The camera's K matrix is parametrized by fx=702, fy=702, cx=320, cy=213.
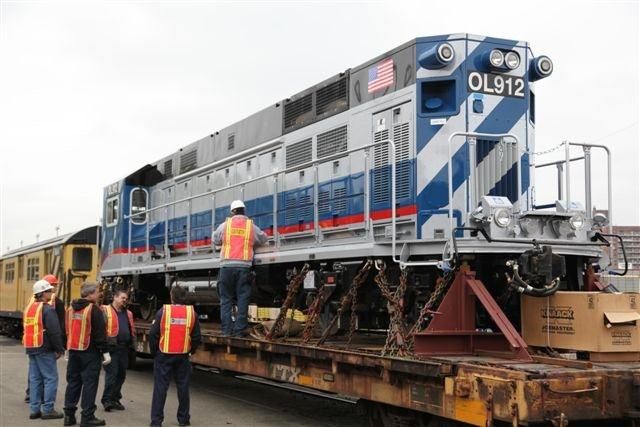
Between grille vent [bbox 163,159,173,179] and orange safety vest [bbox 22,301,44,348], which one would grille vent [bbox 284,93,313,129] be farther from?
grille vent [bbox 163,159,173,179]

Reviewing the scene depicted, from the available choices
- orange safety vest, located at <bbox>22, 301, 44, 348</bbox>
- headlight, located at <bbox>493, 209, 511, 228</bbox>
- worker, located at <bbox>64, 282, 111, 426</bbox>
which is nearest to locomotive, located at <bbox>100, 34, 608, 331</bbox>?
headlight, located at <bbox>493, 209, 511, 228</bbox>

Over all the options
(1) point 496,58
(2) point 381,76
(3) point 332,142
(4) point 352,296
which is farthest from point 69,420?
(1) point 496,58

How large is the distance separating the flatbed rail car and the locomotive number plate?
10.1ft

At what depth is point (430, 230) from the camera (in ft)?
25.5

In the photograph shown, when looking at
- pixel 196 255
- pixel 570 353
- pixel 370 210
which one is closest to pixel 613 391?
pixel 570 353

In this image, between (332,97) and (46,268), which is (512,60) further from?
(46,268)

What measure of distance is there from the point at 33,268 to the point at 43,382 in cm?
1837

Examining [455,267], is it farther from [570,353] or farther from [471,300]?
[570,353]

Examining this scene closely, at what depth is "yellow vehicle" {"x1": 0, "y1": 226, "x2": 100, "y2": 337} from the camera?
23828 mm

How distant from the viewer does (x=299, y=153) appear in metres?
10.6

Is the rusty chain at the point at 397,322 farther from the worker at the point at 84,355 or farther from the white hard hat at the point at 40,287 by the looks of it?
the white hard hat at the point at 40,287

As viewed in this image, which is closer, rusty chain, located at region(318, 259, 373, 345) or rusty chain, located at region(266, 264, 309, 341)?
rusty chain, located at region(318, 259, 373, 345)

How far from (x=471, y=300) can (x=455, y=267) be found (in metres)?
0.44

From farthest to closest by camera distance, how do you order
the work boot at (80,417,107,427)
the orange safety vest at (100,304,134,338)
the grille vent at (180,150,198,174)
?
the grille vent at (180,150,198,174)
the orange safety vest at (100,304,134,338)
the work boot at (80,417,107,427)
